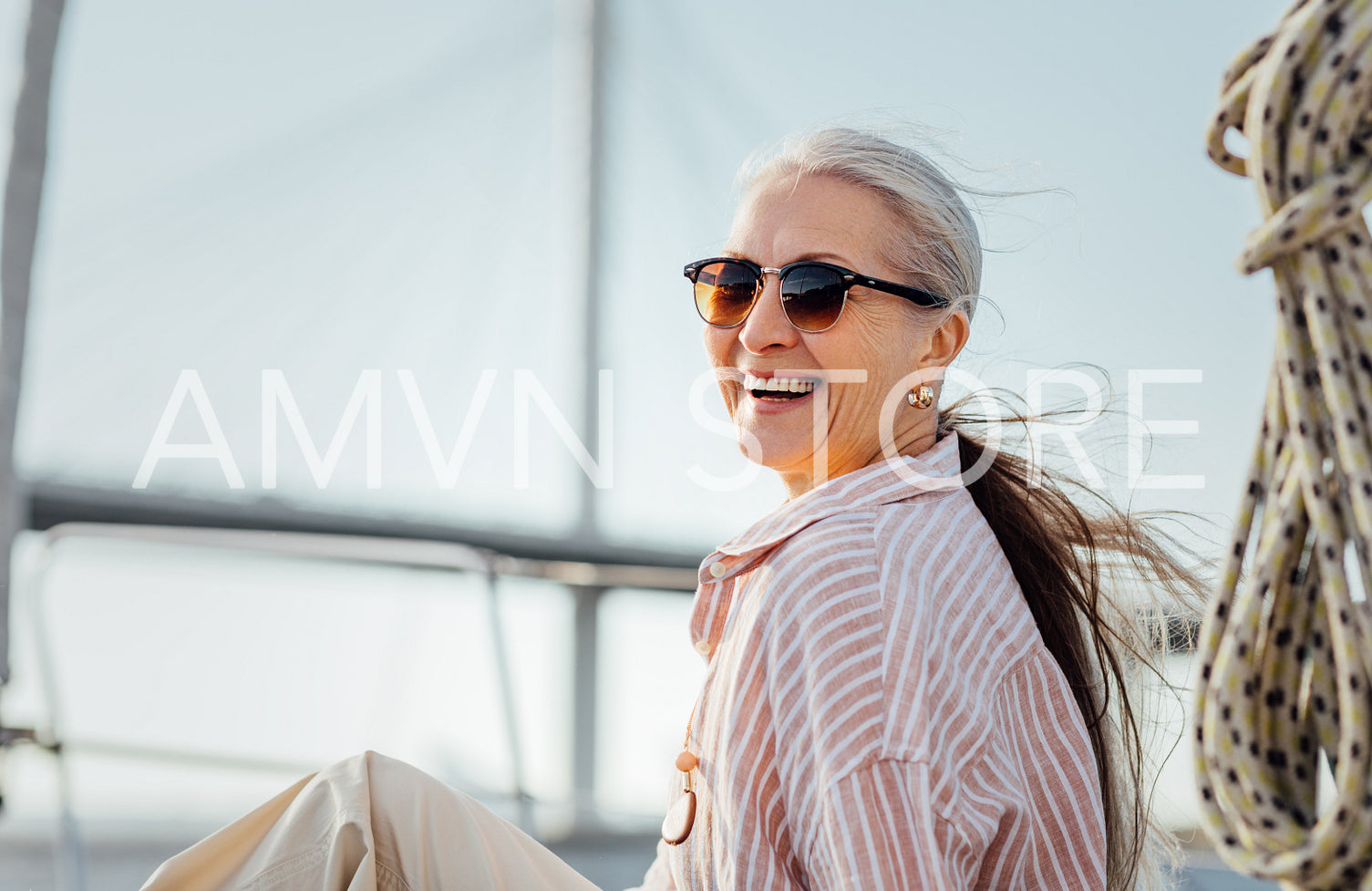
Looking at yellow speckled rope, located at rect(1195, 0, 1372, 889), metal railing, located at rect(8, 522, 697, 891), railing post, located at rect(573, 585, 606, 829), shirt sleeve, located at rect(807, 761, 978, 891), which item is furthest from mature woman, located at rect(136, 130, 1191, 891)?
railing post, located at rect(573, 585, 606, 829)

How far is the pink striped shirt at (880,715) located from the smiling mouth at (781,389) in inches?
8.0

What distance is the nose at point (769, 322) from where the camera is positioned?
1163 mm

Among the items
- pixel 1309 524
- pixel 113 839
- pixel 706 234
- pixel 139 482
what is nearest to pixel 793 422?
pixel 706 234

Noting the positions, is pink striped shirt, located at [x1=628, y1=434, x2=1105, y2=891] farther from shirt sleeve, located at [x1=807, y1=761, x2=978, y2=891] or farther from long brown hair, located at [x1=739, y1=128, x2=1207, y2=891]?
long brown hair, located at [x1=739, y1=128, x2=1207, y2=891]

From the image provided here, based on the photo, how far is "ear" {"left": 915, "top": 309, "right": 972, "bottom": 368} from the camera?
122 cm

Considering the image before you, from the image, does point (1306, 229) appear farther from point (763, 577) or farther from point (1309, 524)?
point (763, 577)

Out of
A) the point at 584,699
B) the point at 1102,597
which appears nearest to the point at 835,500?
the point at 1102,597

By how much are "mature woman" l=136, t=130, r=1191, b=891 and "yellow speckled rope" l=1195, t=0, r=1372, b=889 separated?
291 millimetres

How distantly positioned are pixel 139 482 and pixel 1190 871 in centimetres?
348

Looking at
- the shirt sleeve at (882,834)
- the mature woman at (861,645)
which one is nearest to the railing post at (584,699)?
the mature woman at (861,645)

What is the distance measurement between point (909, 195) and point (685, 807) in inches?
24.7

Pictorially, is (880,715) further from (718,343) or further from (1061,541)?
(718,343)

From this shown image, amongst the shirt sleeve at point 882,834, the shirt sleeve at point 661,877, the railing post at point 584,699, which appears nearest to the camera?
the shirt sleeve at point 882,834

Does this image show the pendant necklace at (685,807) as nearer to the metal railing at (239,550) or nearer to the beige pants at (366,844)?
the beige pants at (366,844)
